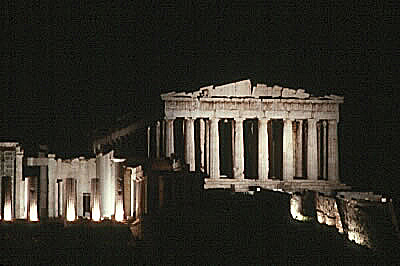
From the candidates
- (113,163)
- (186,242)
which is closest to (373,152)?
(113,163)

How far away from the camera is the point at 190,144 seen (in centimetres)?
5216

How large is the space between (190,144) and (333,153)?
10.6 m

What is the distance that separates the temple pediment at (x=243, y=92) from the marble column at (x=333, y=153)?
284 centimetres

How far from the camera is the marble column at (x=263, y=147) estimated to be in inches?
2095

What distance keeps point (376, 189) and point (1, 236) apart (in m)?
28.3

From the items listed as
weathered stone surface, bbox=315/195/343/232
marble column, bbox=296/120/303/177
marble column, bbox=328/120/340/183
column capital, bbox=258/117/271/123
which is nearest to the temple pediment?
column capital, bbox=258/117/271/123

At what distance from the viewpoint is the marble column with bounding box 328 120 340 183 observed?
54.1 metres

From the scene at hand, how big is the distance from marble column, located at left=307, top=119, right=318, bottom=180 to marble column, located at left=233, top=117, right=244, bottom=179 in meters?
4.95

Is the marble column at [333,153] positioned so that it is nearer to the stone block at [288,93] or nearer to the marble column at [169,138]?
the stone block at [288,93]

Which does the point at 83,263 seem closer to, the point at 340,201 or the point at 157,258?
the point at 157,258

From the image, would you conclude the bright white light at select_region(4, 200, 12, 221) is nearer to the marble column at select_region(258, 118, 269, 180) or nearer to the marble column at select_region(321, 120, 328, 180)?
the marble column at select_region(258, 118, 269, 180)

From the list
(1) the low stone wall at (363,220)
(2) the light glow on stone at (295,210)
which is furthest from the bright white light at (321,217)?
(2) the light glow on stone at (295,210)

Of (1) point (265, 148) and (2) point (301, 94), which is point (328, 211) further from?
(2) point (301, 94)

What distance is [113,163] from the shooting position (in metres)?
39.0
